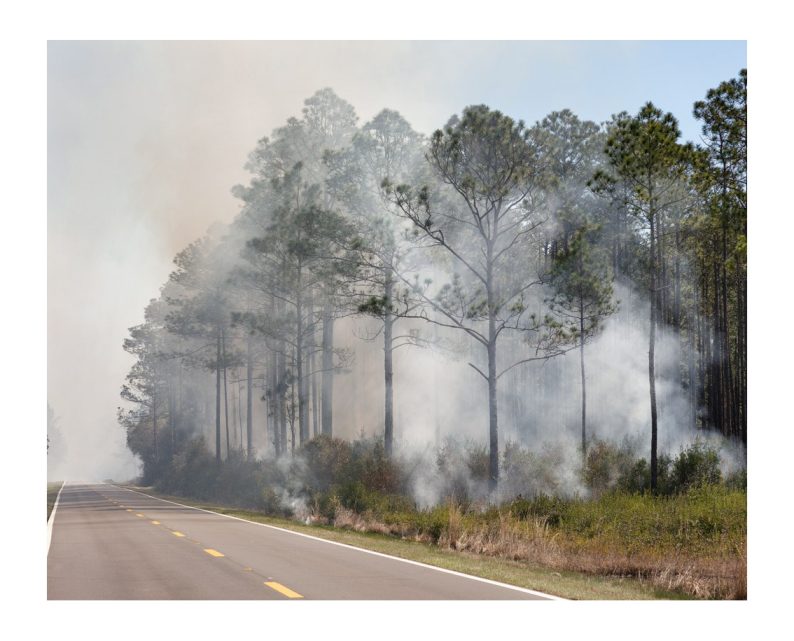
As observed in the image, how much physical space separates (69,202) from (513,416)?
110ft

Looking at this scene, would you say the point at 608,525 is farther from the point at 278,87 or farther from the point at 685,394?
the point at 685,394

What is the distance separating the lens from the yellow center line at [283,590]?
10.6 metres

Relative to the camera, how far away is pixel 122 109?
69.9 feet

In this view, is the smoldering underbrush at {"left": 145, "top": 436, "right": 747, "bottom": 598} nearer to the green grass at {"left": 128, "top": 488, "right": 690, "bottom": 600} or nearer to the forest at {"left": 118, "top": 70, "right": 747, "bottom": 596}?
the forest at {"left": 118, "top": 70, "right": 747, "bottom": 596}

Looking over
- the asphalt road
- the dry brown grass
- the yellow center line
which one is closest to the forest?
the dry brown grass

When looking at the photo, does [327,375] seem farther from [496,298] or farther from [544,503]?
[544,503]

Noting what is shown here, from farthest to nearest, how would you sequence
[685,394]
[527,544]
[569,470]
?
[685,394] → [569,470] → [527,544]

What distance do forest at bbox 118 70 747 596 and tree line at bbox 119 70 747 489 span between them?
11 centimetres

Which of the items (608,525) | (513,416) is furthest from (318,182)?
(608,525)

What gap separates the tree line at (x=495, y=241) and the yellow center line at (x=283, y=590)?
14.6m

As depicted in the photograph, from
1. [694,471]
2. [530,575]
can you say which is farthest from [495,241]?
[530,575]

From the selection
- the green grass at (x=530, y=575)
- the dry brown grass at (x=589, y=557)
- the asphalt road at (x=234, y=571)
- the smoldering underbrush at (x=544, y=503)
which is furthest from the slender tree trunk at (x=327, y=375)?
the green grass at (x=530, y=575)

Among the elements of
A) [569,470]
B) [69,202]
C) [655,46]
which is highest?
[655,46]

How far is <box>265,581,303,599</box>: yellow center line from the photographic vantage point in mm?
10617
